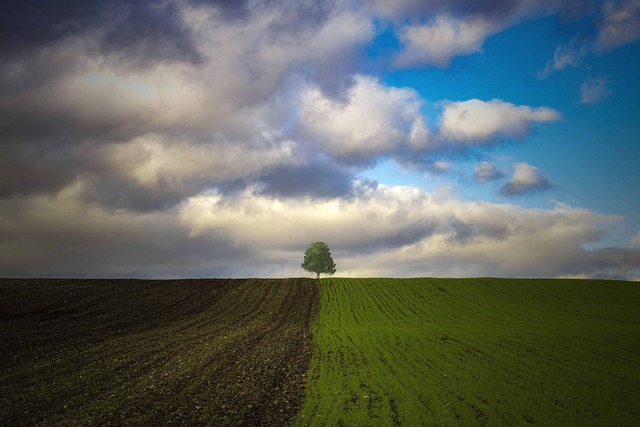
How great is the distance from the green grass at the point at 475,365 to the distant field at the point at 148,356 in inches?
107

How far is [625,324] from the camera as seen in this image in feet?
138

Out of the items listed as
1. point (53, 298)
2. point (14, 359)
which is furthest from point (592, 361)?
point (53, 298)

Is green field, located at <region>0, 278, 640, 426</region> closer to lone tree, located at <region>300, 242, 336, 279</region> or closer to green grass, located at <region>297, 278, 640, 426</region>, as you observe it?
green grass, located at <region>297, 278, 640, 426</region>

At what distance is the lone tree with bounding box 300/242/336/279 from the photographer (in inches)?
4441

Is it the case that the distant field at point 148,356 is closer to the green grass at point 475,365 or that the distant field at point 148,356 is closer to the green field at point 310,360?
the green field at point 310,360

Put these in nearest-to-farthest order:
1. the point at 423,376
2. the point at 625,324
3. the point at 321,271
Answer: the point at 423,376, the point at 625,324, the point at 321,271

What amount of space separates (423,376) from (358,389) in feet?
14.2

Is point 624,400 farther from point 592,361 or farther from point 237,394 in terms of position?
point 237,394

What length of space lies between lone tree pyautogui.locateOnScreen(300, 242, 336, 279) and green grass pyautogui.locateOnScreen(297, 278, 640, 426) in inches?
2124

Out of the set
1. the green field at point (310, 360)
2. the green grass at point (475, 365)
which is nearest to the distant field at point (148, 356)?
the green field at point (310, 360)

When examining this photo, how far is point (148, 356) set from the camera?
29.0 meters

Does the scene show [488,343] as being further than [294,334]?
No

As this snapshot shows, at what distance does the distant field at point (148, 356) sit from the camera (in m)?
18.0

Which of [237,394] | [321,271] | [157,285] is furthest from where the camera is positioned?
[321,271]
